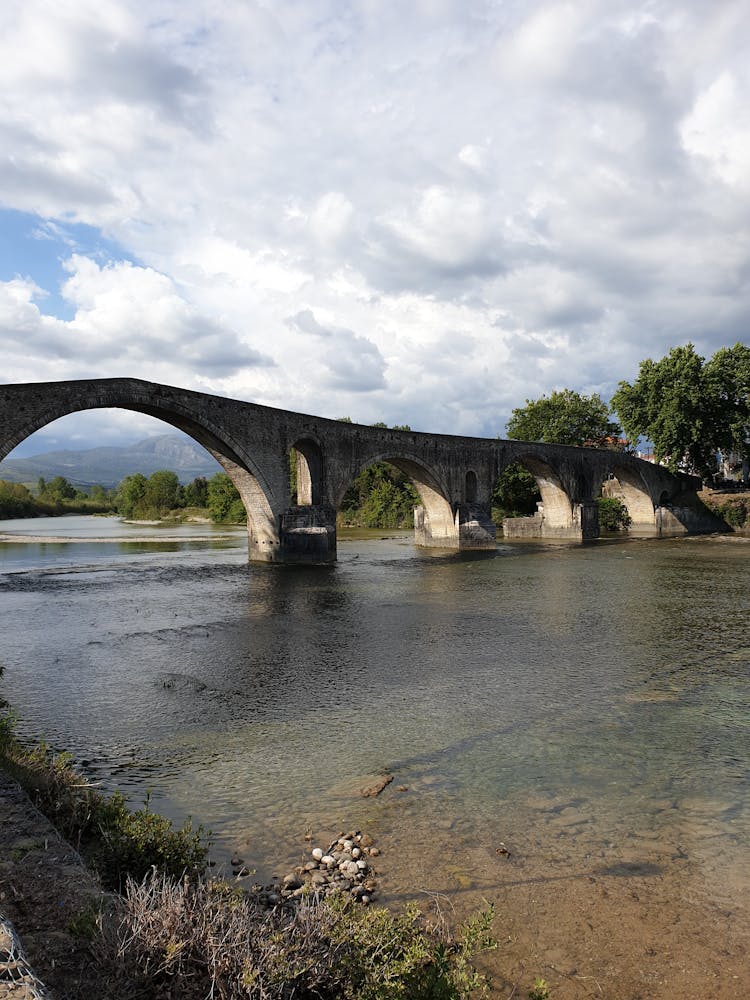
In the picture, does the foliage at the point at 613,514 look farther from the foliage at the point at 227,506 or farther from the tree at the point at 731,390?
the foliage at the point at 227,506

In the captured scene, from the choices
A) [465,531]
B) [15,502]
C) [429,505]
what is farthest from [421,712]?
[15,502]

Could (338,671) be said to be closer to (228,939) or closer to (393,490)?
(228,939)

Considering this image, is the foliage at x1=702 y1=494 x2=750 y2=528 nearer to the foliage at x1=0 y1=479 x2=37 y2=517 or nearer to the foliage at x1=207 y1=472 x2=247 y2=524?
the foliage at x1=207 y1=472 x2=247 y2=524

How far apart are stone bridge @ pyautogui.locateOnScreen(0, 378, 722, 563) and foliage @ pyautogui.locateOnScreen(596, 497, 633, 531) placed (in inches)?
181

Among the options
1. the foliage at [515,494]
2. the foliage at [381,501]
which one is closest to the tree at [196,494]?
the foliage at [381,501]

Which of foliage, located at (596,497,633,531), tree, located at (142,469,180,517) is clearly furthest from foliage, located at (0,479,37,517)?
foliage, located at (596,497,633,531)

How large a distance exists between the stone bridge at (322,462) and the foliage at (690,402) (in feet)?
12.7

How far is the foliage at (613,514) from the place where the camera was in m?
62.4

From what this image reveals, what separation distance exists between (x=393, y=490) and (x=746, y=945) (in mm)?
70038

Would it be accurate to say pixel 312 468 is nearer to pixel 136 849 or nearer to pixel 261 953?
pixel 136 849

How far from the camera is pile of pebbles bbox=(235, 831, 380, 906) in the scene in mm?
5578

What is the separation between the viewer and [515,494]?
63688 millimetres

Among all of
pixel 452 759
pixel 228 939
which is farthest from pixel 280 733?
pixel 228 939

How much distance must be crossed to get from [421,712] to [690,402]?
54.1 m
